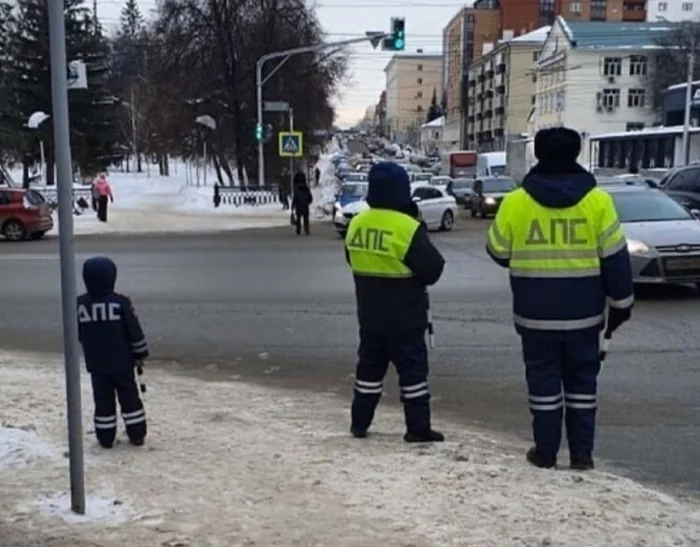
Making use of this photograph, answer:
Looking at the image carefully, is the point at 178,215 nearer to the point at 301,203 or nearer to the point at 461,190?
the point at 301,203

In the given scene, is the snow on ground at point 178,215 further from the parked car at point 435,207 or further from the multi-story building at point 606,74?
the multi-story building at point 606,74

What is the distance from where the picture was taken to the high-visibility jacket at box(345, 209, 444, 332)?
5762mm

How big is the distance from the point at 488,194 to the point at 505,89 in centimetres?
9192

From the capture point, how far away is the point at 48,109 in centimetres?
5678

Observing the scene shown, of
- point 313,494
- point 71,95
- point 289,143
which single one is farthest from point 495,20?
point 313,494

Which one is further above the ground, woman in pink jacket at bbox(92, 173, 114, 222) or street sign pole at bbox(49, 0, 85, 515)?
street sign pole at bbox(49, 0, 85, 515)

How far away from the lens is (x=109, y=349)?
5.89 metres

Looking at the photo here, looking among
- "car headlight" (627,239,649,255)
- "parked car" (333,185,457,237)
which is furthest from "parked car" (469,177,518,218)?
"car headlight" (627,239,649,255)

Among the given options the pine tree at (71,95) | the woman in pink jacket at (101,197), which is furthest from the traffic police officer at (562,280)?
the pine tree at (71,95)

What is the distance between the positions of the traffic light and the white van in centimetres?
3126

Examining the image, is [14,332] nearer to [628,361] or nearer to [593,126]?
[628,361]

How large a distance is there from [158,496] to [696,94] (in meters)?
60.5

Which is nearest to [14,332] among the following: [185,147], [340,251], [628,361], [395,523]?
[628,361]

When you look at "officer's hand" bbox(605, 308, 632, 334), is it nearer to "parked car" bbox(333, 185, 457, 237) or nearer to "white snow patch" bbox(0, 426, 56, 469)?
"white snow patch" bbox(0, 426, 56, 469)
